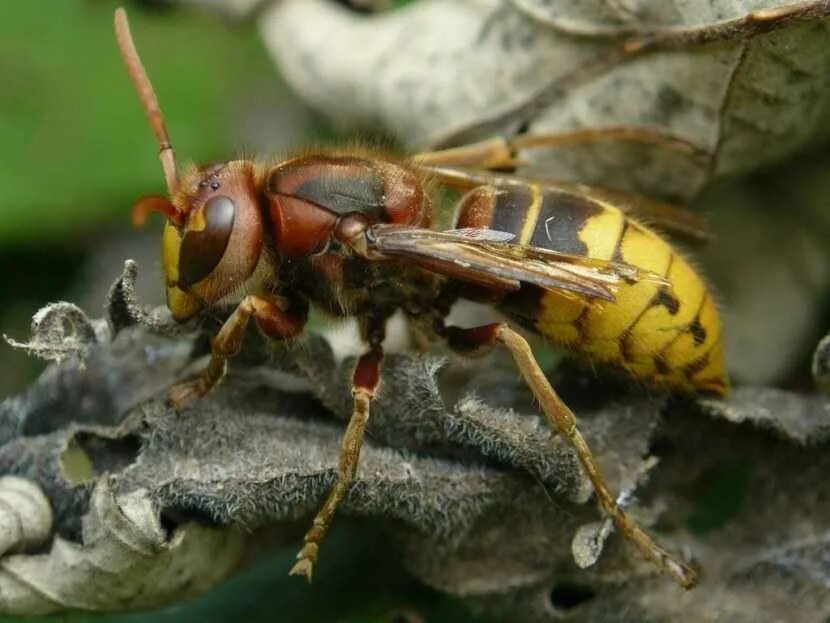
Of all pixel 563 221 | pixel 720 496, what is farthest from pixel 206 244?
pixel 720 496

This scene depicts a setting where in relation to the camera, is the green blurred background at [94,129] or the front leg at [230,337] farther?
the green blurred background at [94,129]

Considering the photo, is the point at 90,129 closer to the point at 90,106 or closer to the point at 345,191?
the point at 90,106

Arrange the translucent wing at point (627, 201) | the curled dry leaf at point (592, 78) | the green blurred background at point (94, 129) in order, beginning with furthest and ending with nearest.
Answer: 1. the green blurred background at point (94, 129)
2. the translucent wing at point (627, 201)
3. the curled dry leaf at point (592, 78)

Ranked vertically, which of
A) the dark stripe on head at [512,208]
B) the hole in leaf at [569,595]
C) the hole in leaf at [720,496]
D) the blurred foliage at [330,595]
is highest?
the dark stripe on head at [512,208]

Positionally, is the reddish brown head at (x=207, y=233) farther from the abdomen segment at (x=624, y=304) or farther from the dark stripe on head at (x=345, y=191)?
the abdomen segment at (x=624, y=304)

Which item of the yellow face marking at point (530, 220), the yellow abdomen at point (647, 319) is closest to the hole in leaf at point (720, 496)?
the yellow abdomen at point (647, 319)

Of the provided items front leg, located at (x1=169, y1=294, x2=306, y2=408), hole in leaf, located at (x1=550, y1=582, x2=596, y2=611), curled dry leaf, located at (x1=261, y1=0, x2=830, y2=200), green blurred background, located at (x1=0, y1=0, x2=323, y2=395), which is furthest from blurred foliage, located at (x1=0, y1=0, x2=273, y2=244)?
hole in leaf, located at (x1=550, y1=582, x2=596, y2=611)

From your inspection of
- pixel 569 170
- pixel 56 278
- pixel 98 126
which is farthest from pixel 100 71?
pixel 569 170
